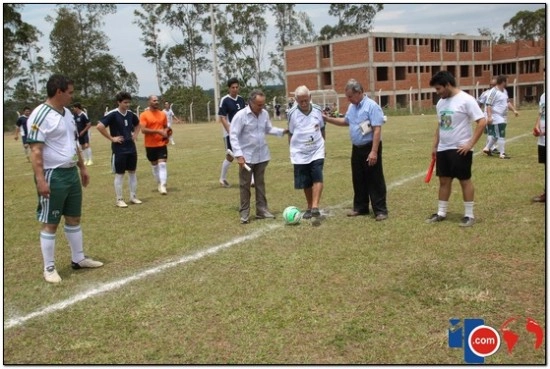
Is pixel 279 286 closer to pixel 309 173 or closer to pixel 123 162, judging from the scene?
pixel 309 173

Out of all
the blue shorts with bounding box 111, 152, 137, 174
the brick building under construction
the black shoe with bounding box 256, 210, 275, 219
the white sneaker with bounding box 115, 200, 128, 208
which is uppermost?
the brick building under construction

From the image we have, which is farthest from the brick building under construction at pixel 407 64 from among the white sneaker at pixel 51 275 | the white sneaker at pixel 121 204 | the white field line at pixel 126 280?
the white sneaker at pixel 51 275

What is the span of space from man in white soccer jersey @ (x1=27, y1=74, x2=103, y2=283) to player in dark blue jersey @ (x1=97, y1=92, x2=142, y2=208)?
132 inches

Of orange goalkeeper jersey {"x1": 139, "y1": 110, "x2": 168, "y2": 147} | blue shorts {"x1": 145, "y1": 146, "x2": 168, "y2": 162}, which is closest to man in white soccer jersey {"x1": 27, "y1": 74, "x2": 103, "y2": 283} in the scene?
orange goalkeeper jersey {"x1": 139, "y1": 110, "x2": 168, "y2": 147}

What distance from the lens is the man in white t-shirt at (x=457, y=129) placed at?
21.1 ft

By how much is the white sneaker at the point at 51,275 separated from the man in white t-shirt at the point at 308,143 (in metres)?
3.42

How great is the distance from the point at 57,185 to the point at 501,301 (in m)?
4.32

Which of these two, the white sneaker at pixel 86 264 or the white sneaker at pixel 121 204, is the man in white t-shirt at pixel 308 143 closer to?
the white sneaker at pixel 86 264

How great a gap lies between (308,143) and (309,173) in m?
0.44

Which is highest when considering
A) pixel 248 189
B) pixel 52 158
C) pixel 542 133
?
pixel 52 158

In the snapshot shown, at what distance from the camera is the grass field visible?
3793 millimetres

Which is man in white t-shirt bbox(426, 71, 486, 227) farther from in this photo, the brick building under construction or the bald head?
the brick building under construction

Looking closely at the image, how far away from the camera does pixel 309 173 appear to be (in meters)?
7.50

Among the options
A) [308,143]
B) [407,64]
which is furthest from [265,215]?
[407,64]
